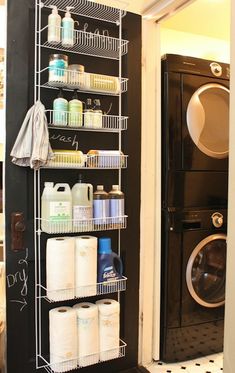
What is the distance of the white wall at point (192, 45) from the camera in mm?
2647

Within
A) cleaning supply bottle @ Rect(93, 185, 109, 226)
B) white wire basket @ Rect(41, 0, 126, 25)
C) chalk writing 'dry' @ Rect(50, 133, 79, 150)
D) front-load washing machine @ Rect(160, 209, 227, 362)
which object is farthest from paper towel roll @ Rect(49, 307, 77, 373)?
white wire basket @ Rect(41, 0, 126, 25)

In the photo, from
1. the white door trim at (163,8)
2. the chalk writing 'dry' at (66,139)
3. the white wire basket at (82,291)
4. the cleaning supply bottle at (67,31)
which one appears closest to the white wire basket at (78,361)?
the white wire basket at (82,291)

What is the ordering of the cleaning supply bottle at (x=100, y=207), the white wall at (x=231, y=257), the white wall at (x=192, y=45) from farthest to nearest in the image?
the white wall at (x=192, y=45)
the cleaning supply bottle at (x=100, y=207)
the white wall at (x=231, y=257)

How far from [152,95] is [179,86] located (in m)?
0.19

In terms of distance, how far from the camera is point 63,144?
1.96 metres

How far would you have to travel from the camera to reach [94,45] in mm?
1992

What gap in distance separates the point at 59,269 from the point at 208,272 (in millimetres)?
1102

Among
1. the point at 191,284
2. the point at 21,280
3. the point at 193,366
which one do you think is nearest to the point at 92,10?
the point at 21,280

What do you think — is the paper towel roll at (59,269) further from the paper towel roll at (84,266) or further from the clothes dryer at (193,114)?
the clothes dryer at (193,114)

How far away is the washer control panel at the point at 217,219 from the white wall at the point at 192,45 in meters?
1.24

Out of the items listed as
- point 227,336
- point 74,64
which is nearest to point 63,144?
point 74,64

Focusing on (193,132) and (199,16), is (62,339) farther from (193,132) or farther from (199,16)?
(199,16)

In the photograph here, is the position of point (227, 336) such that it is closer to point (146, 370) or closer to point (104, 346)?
point (104, 346)

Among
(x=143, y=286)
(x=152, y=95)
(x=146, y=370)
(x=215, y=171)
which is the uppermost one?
(x=152, y=95)
